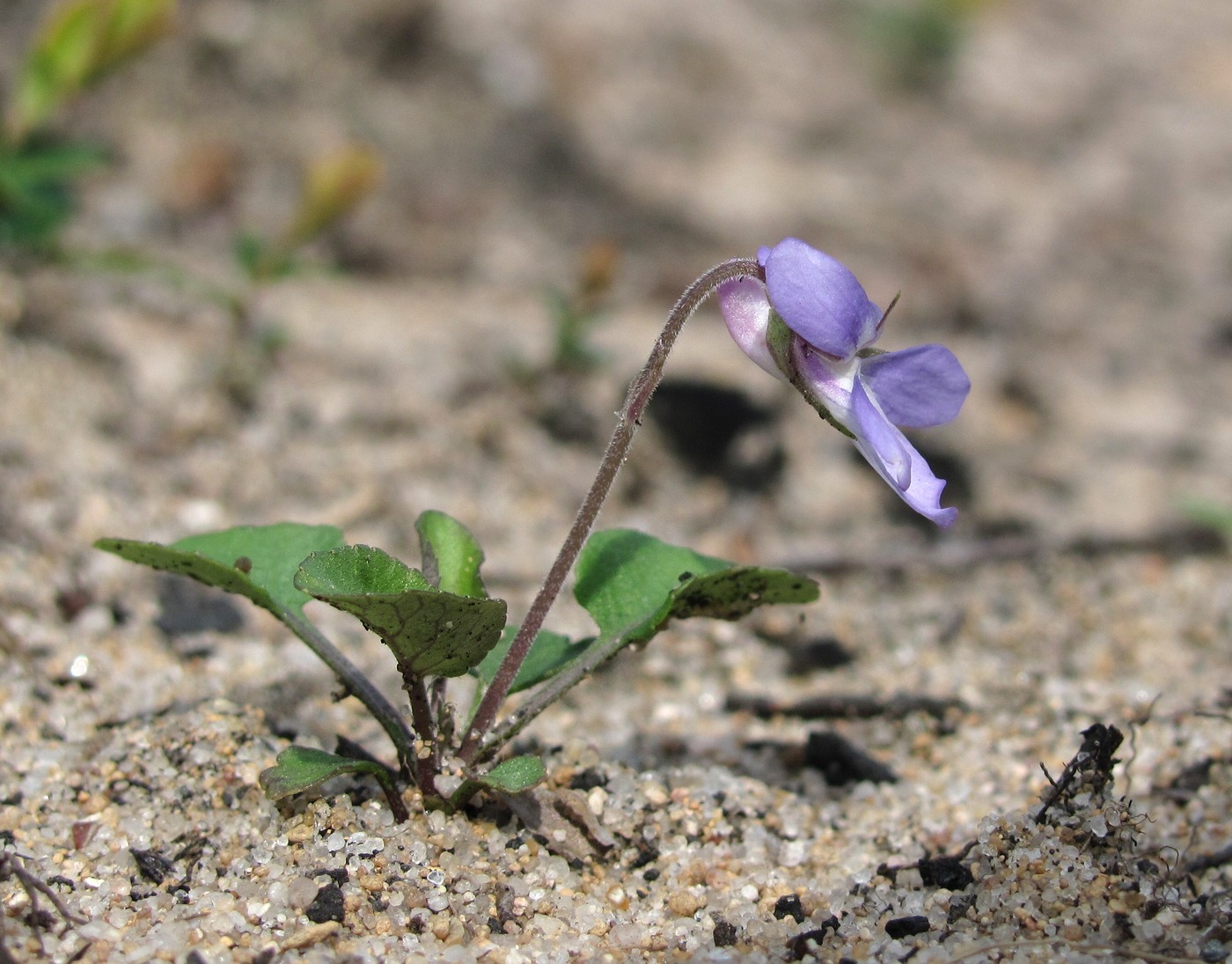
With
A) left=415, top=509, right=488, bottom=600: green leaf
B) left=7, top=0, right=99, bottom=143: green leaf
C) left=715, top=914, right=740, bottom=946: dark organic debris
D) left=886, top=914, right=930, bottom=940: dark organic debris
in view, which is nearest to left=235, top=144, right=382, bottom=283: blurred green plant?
left=7, top=0, right=99, bottom=143: green leaf

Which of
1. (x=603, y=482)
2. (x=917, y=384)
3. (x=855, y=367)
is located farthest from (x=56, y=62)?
(x=917, y=384)

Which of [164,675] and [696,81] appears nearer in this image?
[164,675]

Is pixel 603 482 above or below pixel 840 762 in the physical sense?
above

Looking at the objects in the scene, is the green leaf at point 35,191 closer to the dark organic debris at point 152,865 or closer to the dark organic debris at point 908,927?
the dark organic debris at point 152,865

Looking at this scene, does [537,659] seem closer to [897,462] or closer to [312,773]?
[312,773]

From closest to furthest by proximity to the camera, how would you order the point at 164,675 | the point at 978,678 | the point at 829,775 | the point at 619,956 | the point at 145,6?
the point at 619,956 → the point at 829,775 → the point at 164,675 → the point at 978,678 → the point at 145,6

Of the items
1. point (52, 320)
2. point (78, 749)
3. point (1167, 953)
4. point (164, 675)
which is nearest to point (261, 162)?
point (52, 320)

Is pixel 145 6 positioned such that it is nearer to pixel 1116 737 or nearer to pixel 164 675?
pixel 164 675
